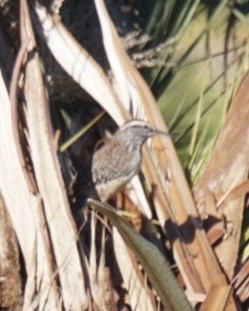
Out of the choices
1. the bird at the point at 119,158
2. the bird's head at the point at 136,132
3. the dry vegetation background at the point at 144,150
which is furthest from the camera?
the bird at the point at 119,158

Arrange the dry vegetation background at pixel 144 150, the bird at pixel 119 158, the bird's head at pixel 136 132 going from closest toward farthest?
1. the dry vegetation background at pixel 144 150
2. the bird's head at pixel 136 132
3. the bird at pixel 119 158

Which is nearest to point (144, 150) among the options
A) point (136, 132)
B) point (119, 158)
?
point (136, 132)

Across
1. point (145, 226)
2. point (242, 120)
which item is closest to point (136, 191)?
point (145, 226)

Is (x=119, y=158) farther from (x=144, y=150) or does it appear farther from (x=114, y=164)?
(x=144, y=150)

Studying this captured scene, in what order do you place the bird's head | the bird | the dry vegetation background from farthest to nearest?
the bird
the bird's head
the dry vegetation background

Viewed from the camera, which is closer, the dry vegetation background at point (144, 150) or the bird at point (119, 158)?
the dry vegetation background at point (144, 150)
